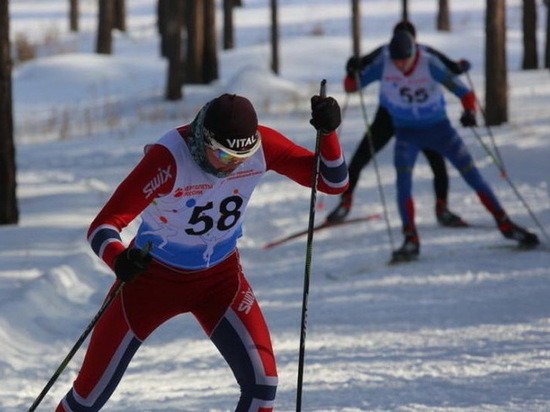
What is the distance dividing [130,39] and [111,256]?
39.1 metres

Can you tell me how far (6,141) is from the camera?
12227 mm

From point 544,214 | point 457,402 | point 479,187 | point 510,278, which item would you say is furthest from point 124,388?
point 544,214

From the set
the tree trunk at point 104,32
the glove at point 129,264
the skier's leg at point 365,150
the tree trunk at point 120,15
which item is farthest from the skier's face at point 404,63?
the tree trunk at point 120,15

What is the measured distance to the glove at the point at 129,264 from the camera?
4.80 m

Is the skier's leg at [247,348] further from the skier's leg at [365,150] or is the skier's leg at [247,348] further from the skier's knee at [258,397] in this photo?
the skier's leg at [365,150]

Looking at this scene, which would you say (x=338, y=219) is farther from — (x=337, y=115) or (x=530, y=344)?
(x=337, y=115)

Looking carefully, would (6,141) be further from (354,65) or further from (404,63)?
(404,63)

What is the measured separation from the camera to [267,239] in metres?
12.5

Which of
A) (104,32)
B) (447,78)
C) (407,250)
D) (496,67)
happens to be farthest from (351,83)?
(104,32)

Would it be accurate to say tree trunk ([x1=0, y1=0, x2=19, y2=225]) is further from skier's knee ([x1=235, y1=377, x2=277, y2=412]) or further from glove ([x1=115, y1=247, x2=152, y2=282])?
skier's knee ([x1=235, y1=377, x2=277, y2=412])

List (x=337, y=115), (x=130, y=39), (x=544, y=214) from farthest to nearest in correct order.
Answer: (x=130, y=39) → (x=544, y=214) → (x=337, y=115)

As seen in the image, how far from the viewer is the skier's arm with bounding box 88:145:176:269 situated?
4918 mm

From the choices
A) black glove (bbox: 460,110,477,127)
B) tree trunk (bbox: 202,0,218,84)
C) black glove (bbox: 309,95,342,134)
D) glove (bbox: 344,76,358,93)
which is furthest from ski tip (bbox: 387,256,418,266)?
tree trunk (bbox: 202,0,218,84)

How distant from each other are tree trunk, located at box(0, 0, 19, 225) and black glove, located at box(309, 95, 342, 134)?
7.20m
